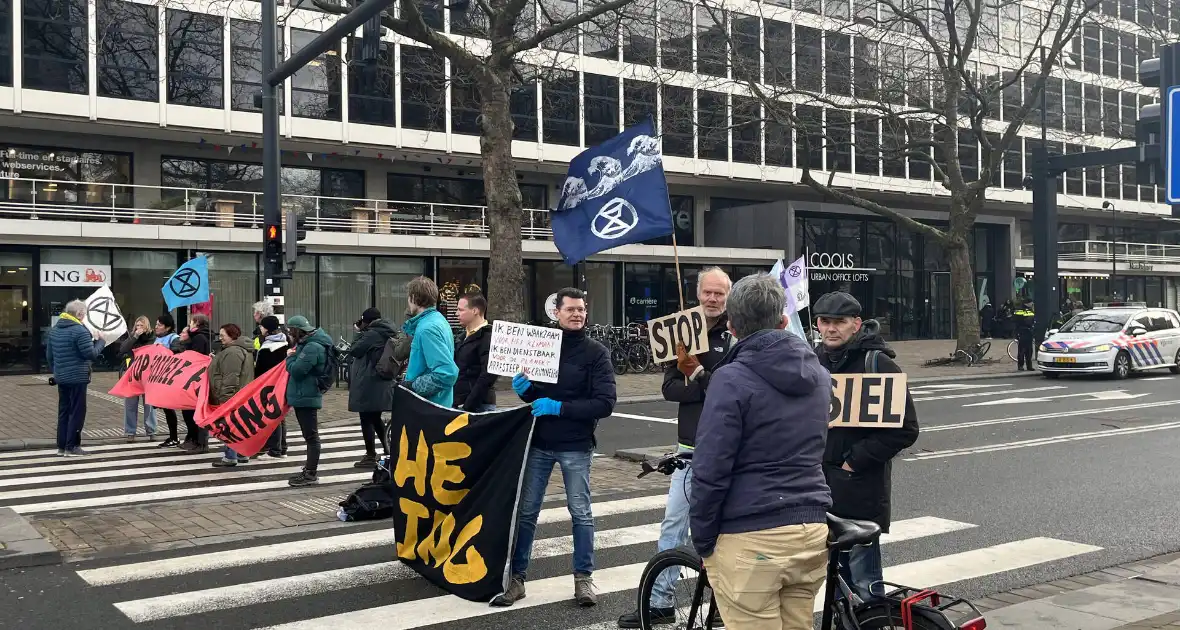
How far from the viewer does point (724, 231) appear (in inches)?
1516

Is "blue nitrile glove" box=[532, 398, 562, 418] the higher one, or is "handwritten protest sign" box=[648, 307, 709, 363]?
"handwritten protest sign" box=[648, 307, 709, 363]

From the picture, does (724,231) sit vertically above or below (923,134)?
below

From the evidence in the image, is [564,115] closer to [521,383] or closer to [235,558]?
[235,558]

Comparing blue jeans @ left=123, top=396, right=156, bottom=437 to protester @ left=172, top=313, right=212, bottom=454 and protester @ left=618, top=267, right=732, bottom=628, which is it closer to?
protester @ left=172, top=313, right=212, bottom=454

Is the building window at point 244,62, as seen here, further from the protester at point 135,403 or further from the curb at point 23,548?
the curb at point 23,548

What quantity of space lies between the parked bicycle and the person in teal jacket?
104 inches

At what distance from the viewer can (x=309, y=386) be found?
963cm

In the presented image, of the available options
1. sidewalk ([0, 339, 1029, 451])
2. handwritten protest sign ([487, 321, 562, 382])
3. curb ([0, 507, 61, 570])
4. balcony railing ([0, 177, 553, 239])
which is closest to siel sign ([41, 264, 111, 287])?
balcony railing ([0, 177, 553, 239])

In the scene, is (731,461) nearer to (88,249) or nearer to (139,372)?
(139,372)

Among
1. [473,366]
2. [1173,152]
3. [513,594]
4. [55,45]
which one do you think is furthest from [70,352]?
[55,45]

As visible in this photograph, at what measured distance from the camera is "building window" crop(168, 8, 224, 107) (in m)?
25.8

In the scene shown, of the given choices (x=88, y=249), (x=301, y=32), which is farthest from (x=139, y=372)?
(x=301, y=32)

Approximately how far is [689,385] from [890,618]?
183cm

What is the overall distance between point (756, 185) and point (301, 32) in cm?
1747
